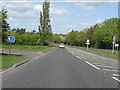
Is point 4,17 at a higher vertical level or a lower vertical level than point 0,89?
higher

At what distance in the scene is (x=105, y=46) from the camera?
13338 cm

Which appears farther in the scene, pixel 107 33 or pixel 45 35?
pixel 107 33

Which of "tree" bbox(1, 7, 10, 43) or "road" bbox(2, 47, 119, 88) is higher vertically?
"tree" bbox(1, 7, 10, 43)

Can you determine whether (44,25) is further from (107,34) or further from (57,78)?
(57,78)

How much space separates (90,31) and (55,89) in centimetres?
14766

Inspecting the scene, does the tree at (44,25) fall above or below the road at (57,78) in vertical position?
above

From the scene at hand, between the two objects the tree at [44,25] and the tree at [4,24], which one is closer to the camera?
the tree at [4,24]

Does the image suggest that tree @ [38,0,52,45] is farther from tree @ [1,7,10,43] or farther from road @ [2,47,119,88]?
road @ [2,47,119,88]

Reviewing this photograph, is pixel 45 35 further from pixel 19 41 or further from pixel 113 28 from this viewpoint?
pixel 113 28

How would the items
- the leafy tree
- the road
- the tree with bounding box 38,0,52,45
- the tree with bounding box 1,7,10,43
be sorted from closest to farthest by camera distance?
the road, the tree with bounding box 1,7,10,43, the tree with bounding box 38,0,52,45, the leafy tree

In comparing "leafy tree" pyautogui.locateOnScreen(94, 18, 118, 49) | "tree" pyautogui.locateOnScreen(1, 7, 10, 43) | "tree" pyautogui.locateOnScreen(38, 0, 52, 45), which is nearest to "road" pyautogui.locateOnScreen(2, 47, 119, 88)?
"tree" pyautogui.locateOnScreen(1, 7, 10, 43)

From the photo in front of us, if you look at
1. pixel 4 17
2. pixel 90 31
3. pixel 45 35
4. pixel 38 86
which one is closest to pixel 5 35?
pixel 4 17

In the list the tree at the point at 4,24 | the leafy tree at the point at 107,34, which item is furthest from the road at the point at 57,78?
the leafy tree at the point at 107,34

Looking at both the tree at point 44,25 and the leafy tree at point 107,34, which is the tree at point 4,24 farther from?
the leafy tree at point 107,34
